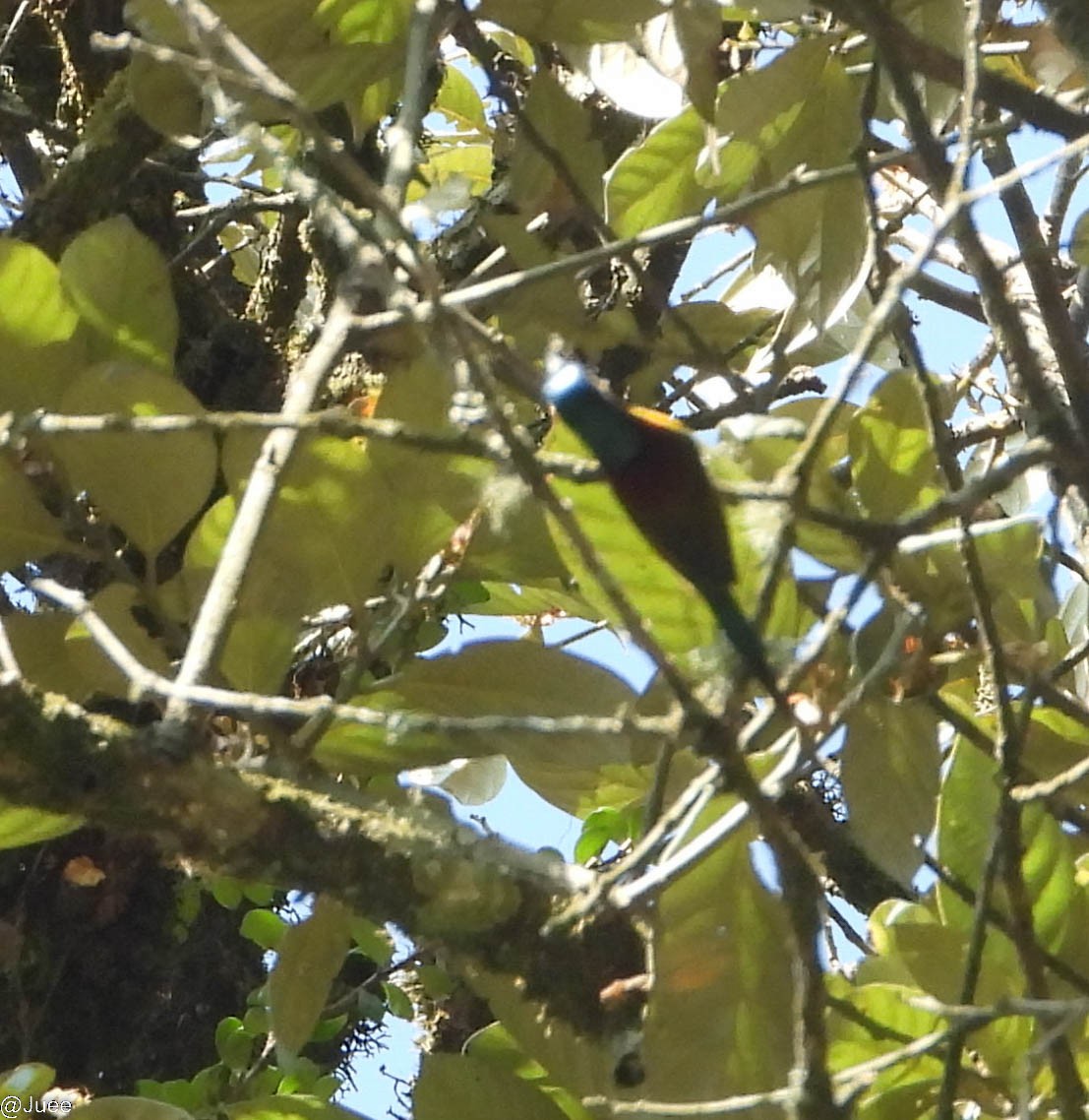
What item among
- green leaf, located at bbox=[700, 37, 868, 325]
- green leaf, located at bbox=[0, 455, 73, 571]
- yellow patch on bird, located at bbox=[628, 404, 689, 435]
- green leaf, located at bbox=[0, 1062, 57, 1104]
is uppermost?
green leaf, located at bbox=[700, 37, 868, 325]

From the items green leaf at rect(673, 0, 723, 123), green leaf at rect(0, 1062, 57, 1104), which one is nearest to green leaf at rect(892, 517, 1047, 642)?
green leaf at rect(673, 0, 723, 123)

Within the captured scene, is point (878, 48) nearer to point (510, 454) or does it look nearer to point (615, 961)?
point (510, 454)

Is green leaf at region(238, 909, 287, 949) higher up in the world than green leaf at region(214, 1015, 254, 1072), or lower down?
higher up

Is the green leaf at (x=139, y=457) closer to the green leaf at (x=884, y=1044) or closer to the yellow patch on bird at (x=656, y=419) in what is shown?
the yellow patch on bird at (x=656, y=419)

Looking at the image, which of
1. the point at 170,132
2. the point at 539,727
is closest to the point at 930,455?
the point at 539,727

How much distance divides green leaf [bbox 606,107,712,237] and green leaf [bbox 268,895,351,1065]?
0.43 metres

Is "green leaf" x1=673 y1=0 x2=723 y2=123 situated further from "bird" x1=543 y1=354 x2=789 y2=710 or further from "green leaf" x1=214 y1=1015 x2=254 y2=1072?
"green leaf" x1=214 y1=1015 x2=254 y2=1072

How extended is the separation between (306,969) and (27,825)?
16 centimetres

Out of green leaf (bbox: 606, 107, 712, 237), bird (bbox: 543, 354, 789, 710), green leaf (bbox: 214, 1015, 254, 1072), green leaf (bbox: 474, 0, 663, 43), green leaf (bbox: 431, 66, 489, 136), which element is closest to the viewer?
bird (bbox: 543, 354, 789, 710)

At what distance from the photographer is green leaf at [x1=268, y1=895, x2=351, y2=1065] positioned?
2.23 feet

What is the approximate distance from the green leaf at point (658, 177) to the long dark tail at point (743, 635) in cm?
39

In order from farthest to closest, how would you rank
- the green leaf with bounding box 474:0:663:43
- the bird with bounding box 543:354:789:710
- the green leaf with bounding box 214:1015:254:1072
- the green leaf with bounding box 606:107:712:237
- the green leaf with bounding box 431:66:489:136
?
the green leaf with bounding box 431:66:489:136, the green leaf with bounding box 214:1015:254:1072, the green leaf with bounding box 606:107:712:237, the green leaf with bounding box 474:0:663:43, the bird with bounding box 543:354:789:710

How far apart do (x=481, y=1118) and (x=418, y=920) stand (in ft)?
0.43

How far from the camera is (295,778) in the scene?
584mm
